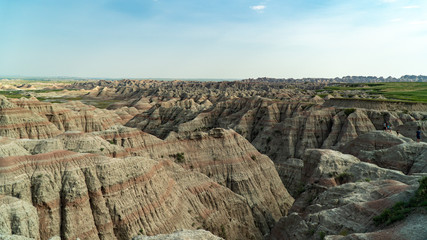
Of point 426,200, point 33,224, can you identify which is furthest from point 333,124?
point 33,224

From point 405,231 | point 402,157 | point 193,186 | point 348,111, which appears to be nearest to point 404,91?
point 348,111

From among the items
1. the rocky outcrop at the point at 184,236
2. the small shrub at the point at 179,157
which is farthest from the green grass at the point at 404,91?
the rocky outcrop at the point at 184,236

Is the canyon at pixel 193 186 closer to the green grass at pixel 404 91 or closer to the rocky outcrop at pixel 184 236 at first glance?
the rocky outcrop at pixel 184 236

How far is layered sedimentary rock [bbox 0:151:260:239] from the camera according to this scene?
23641 mm

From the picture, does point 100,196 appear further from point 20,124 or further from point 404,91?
point 404,91

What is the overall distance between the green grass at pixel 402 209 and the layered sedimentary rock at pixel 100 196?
20.4 metres

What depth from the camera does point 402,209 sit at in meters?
17.1

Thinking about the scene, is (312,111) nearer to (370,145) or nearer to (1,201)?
(370,145)

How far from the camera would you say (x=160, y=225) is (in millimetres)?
28172

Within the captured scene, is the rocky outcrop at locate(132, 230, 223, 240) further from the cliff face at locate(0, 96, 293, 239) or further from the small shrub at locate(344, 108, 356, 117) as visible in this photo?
the small shrub at locate(344, 108, 356, 117)

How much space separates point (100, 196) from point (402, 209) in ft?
84.9

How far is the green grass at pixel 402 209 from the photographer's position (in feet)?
54.9

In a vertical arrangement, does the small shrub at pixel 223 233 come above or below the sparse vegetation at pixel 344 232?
below

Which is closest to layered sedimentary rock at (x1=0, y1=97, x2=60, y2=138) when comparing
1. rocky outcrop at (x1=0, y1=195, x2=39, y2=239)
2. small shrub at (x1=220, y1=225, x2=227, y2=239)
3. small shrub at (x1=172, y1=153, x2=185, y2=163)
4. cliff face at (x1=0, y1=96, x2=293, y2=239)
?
cliff face at (x1=0, y1=96, x2=293, y2=239)
